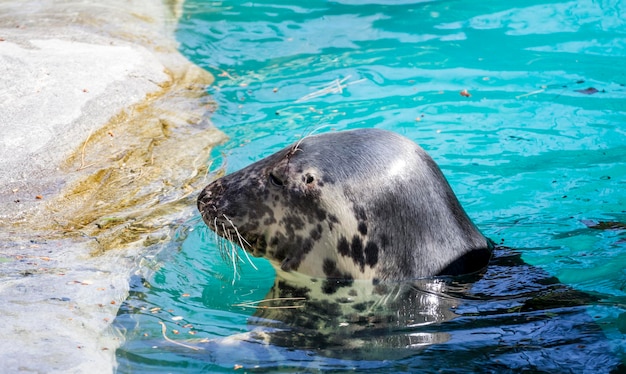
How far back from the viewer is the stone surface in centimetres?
423

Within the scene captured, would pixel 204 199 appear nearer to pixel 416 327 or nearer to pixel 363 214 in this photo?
pixel 363 214

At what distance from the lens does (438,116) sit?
772cm

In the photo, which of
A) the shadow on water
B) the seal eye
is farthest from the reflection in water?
the seal eye

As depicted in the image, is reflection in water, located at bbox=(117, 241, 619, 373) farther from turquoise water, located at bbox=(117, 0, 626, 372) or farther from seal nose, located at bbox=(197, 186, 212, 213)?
seal nose, located at bbox=(197, 186, 212, 213)

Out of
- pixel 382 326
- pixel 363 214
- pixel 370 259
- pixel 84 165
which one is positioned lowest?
pixel 84 165

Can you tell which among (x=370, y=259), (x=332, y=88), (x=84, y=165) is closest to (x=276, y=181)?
(x=370, y=259)

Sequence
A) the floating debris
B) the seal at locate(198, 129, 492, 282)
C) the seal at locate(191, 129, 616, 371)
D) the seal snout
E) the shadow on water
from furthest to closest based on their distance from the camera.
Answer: the floating debris < the seal snout < the seal at locate(198, 129, 492, 282) < the seal at locate(191, 129, 616, 371) < the shadow on water

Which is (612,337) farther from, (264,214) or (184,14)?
(184,14)

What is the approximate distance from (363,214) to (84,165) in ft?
9.27

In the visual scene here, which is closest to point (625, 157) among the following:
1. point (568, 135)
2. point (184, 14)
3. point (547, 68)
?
point (568, 135)

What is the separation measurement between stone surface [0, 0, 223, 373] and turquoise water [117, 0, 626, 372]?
0.70ft

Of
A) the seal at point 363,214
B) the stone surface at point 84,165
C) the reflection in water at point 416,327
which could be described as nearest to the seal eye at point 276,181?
the seal at point 363,214

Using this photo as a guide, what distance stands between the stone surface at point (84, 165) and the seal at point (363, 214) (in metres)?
0.94

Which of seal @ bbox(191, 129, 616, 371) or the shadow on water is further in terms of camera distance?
seal @ bbox(191, 129, 616, 371)
